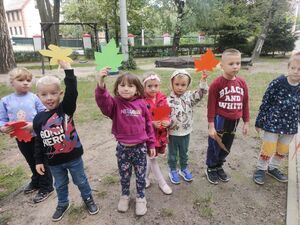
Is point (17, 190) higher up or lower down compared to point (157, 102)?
lower down

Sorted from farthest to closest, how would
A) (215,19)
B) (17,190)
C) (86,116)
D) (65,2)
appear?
(65,2), (215,19), (86,116), (17,190)

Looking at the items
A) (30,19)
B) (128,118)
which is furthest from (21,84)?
(30,19)

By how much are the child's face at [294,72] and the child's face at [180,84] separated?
3.61ft

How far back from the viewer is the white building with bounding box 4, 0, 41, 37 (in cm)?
5638

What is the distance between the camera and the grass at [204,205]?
2.79 metres

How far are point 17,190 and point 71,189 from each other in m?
0.67

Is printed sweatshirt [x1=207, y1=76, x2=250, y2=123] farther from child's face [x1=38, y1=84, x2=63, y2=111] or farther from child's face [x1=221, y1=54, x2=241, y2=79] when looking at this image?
child's face [x1=38, y1=84, x2=63, y2=111]

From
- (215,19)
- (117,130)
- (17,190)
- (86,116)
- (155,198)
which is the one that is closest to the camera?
(117,130)

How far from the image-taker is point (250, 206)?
2.91 meters

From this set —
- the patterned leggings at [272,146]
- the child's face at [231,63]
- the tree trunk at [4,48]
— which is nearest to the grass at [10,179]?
the child's face at [231,63]

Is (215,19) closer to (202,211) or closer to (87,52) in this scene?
(87,52)

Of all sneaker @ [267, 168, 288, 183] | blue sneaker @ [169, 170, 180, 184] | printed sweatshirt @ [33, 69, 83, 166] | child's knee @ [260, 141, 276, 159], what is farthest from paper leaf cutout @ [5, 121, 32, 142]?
sneaker @ [267, 168, 288, 183]

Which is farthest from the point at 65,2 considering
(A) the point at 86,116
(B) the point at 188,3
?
(A) the point at 86,116

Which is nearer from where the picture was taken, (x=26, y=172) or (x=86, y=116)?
(x=26, y=172)
